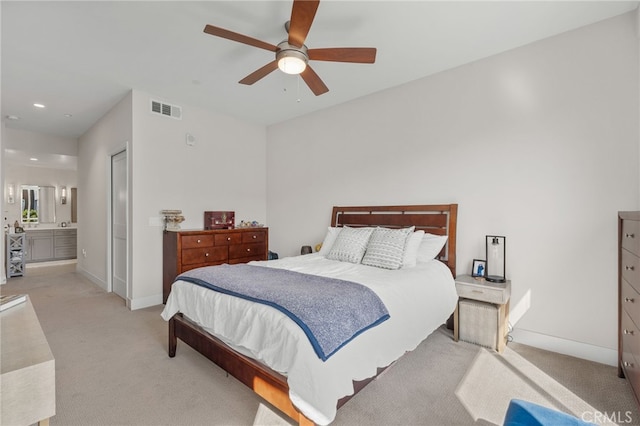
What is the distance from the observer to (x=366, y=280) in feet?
7.87

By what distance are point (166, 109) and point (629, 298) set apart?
211 inches

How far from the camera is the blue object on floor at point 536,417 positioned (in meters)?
1.09

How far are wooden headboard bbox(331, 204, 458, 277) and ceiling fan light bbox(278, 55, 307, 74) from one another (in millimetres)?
2107

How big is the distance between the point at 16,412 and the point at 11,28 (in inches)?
128

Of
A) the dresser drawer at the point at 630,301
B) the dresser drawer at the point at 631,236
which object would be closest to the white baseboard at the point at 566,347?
the dresser drawer at the point at 630,301

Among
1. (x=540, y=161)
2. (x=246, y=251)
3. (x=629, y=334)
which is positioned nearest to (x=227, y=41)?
(x=246, y=251)

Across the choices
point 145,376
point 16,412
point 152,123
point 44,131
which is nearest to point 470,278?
point 145,376

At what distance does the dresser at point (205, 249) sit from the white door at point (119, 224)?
72cm

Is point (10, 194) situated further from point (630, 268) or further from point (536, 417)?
point (630, 268)

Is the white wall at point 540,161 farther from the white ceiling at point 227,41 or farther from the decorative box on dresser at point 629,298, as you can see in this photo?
the white ceiling at point 227,41

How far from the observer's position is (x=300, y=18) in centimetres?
208

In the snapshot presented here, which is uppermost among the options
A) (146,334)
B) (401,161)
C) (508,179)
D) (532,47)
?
(532,47)

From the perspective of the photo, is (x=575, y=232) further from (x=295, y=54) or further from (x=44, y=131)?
(x=44, y=131)

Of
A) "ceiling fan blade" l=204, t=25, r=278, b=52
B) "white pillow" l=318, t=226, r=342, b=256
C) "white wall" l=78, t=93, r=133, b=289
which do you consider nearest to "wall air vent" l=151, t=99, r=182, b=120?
"white wall" l=78, t=93, r=133, b=289
